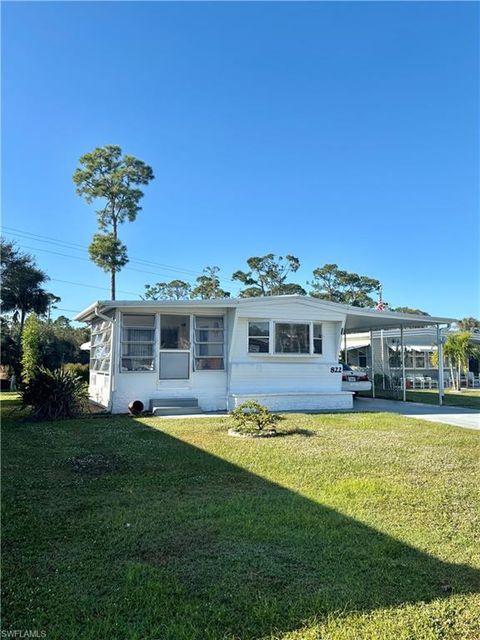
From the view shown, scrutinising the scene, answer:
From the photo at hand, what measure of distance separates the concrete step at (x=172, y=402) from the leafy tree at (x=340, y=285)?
107ft

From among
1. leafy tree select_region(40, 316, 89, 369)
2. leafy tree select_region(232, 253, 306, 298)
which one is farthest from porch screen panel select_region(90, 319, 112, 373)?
leafy tree select_region(232, 253, 306, 298)

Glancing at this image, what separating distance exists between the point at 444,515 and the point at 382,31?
33.2 feet

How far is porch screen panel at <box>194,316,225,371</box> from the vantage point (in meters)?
12.8

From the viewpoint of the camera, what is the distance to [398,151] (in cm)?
1481

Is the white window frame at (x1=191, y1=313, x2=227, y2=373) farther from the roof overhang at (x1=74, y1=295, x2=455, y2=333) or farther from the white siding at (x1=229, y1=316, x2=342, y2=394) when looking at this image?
the roof overhang at (x1=74, y1=295, x2=455, y2=333)

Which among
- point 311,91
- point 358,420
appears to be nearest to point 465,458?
point 358,420

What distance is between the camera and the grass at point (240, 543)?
256cm

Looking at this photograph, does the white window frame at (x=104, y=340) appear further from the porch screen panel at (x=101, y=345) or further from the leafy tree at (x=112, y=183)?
the leafy tree at (x=112, y=183)

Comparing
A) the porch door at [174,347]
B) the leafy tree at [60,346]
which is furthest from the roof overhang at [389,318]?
the leafy tree at [60,346]

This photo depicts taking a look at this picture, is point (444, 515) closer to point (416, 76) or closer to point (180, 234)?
point (416, 76)

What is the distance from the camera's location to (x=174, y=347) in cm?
1258

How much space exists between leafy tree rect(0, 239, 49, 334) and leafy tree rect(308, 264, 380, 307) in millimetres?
27707

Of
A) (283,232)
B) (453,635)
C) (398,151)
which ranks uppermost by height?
(283,232)

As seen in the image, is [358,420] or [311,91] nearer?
[358,420]
